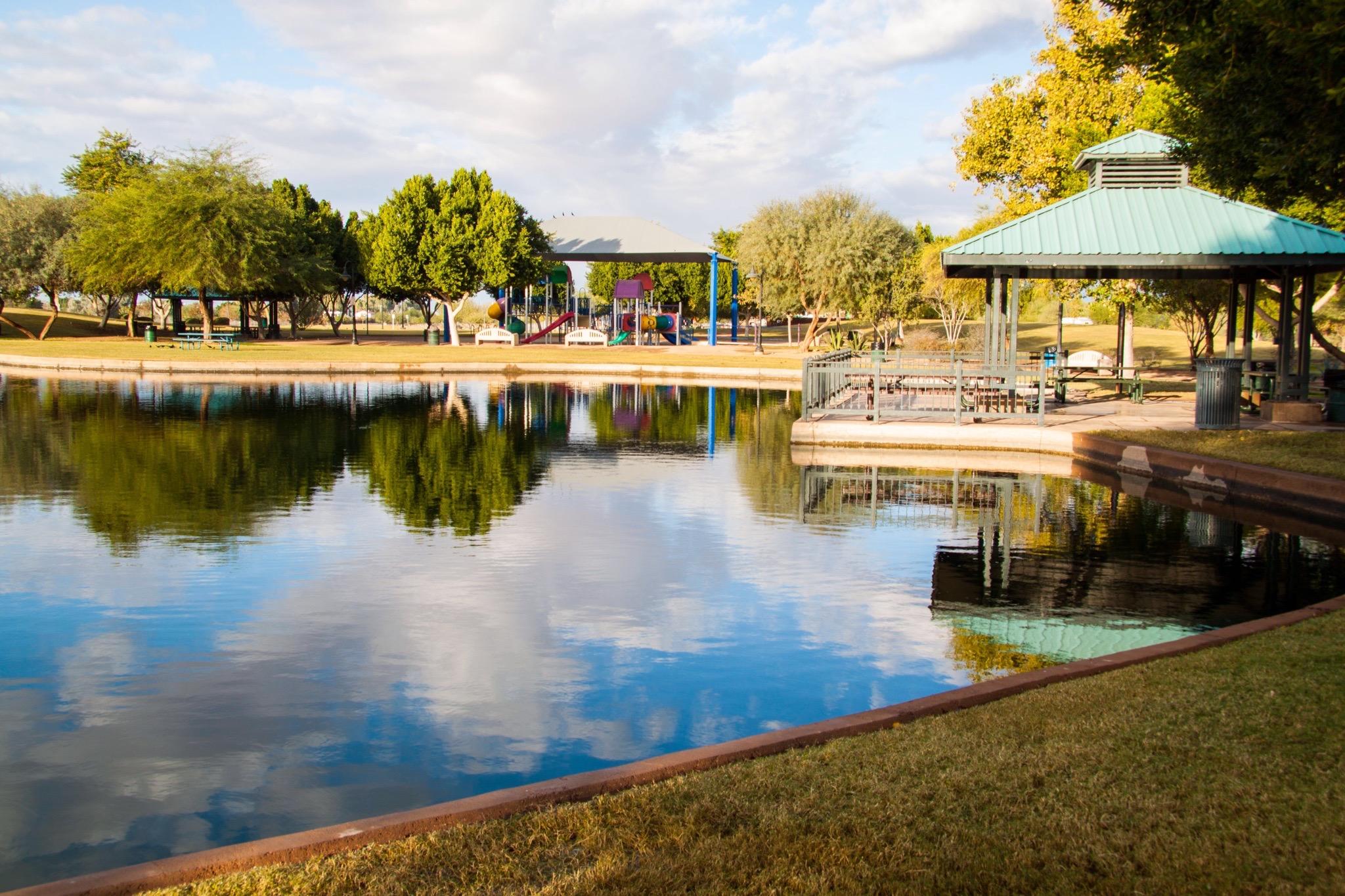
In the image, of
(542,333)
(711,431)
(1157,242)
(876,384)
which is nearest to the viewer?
(876,384)

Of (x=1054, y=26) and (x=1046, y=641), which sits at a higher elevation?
(x=1054, y=26)

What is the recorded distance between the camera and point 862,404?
2484cm

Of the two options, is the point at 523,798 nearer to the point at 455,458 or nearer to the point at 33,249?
the point at 455,458

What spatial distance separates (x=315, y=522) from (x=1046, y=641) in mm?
8325

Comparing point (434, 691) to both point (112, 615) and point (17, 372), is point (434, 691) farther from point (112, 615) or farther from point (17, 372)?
point (17, 372)

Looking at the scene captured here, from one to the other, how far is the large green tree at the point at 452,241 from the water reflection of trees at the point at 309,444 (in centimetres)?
2405

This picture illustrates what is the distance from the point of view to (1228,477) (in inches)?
613

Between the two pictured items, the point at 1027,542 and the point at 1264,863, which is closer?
the point at 1264,863

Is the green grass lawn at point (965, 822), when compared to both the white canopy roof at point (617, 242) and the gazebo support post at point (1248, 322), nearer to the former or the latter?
the gazebo support post at point (1248, 322)

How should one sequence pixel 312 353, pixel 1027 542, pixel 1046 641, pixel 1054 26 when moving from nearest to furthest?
1. pixel 1046 641
2. pixel 1027 542
3. pixel 1054 26
4. pixel 312 353

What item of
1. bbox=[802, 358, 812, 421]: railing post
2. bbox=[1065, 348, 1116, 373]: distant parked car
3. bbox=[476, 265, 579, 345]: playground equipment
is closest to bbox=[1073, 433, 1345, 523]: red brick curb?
bbox=[802, 358, 812, 421]: railing post

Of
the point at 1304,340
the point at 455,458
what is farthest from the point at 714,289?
the point at 455,458

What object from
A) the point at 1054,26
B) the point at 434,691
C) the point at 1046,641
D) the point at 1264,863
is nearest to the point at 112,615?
the point at 434,691

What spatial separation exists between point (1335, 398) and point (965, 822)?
20.1m
